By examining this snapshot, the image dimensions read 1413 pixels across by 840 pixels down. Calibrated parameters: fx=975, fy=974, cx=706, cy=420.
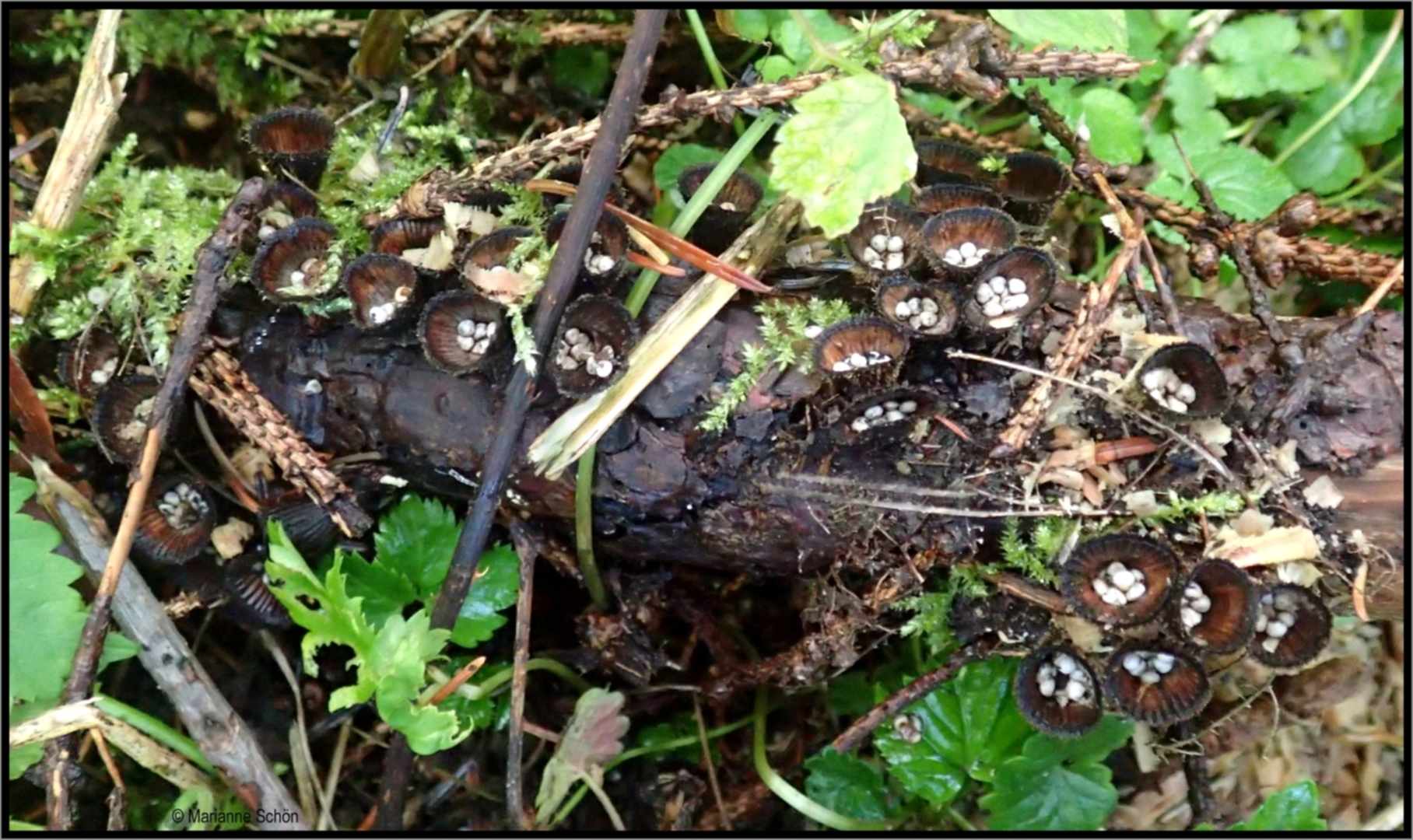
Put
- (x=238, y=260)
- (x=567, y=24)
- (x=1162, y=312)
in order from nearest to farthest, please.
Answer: (x=1162, y=312) < (x=238, y=260) < (x=567, y=24)

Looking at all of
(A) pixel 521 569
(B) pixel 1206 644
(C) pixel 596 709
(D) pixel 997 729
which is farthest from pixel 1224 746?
(A) pixel 521 569

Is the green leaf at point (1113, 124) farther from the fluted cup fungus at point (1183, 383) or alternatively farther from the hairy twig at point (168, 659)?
the hairy twig at point (168, 659)

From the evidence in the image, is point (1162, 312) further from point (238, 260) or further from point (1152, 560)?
point (238, 260)

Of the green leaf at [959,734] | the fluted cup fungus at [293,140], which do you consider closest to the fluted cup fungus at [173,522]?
the fluted cup fungus at [293,140]

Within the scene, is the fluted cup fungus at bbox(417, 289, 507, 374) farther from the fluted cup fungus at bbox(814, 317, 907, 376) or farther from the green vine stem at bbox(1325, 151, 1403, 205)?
the green vine stem at bbox(1325, 151, 1403, 205)

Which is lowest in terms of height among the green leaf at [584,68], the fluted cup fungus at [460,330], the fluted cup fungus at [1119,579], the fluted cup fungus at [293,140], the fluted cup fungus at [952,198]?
the fluted cup fungus at [1119,579]

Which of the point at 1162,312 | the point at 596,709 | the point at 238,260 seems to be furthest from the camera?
the point at 596,709
